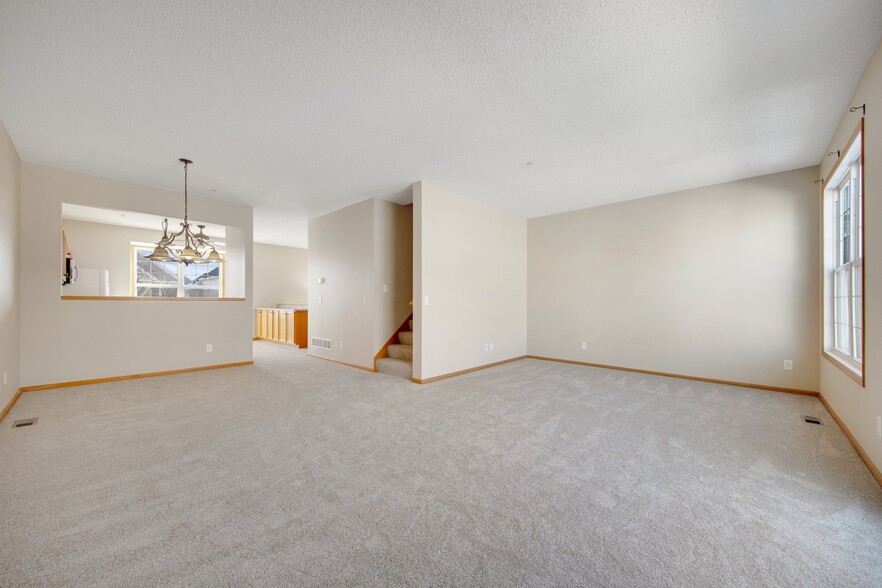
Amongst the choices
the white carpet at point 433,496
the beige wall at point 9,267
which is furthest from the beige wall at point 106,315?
the white carpet at point 433,496

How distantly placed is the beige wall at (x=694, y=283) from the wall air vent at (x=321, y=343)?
3.81 m

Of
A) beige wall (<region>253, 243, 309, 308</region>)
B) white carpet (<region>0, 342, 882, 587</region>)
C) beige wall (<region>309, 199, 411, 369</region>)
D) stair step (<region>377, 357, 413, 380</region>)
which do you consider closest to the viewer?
white carpet (<region>0, 342, 882, 587</region>)

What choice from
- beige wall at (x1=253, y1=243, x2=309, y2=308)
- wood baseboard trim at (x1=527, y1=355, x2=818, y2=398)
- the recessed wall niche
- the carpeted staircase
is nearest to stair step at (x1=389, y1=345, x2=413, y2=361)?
the carpeted staircase

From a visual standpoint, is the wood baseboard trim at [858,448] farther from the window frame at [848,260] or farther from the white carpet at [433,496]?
the window frame at [848,260]

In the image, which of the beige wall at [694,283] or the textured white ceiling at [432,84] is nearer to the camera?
the textured white ceiling at [432,84]

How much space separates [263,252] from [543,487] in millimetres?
9646

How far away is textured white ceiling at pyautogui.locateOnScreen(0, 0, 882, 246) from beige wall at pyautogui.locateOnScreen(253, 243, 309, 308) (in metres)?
5.45

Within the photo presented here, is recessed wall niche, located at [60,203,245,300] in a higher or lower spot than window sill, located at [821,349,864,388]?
higher

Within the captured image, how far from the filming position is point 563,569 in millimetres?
1415

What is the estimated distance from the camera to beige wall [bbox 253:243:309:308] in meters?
9.57

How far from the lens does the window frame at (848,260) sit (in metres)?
2.58

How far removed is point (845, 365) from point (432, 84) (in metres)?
4.13

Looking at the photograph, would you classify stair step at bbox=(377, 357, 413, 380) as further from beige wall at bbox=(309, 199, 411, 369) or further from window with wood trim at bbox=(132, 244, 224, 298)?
window with wood trim at bbox=(132, 244, 224, 298)

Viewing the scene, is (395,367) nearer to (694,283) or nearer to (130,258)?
(694,283)
